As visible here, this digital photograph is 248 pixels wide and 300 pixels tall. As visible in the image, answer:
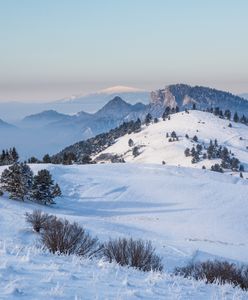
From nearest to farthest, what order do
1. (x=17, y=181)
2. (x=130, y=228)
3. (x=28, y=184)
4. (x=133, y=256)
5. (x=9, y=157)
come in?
(x=133, y=256), (x=130, y=228), (x=17, y=181), (x=28, y=184), (x=9, y=157)

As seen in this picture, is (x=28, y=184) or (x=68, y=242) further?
(x=28, y=184)

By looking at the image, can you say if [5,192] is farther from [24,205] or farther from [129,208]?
[129,208]

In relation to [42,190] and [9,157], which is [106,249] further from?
[9,157]

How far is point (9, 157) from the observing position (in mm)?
99562

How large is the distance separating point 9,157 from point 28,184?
41.4 metres

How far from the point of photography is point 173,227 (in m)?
52.9

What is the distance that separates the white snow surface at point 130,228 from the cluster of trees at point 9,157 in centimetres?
1340

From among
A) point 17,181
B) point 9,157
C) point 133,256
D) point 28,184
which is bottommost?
point 28,184

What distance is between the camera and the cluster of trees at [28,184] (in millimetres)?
58766

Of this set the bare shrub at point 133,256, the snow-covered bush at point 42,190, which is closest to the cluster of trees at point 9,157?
the snow-covered bush at point 42,190

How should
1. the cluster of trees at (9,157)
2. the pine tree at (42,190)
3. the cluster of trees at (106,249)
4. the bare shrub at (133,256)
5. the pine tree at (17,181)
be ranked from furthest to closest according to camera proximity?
1. the cluster of trees at (9,157)
2. the pine tree at (42,190)
3. the pine tree at (17,181)
4. the cluster of trees at (106,249)
5. the bare shrub at (133,256)

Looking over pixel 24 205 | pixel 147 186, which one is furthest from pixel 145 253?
pixel 147 186

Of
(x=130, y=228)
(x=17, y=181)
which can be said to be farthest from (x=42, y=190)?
(x=130, y=228)

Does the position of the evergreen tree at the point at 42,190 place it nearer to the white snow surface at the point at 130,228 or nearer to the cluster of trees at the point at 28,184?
the cluster of trees at the point at 28,184
